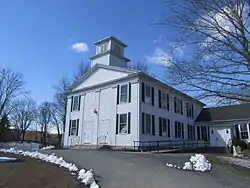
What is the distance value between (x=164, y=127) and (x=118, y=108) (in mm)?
5008

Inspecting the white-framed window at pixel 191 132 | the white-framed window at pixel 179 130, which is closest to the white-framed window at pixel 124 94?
the white-framed window at pixel 179 130

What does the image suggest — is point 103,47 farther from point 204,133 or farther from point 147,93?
point 204,133

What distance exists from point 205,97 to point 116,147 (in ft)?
39.7

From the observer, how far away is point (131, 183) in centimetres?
725

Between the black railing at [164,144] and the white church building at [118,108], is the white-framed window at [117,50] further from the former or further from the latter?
the black railing at [164,144]

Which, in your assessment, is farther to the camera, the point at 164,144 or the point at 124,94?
the point at 164,144

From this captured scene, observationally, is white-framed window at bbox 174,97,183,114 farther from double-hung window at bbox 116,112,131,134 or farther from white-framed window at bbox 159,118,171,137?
double-hung window at bbox 116,112,131,134

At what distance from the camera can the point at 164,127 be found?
931 inches

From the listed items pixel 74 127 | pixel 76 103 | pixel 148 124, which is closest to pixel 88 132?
pixel 74 127

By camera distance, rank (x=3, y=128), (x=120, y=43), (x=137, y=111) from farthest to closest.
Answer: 1. (x=3, y=128)
2. (x=120, y=43)
3. (x=137, y=111)

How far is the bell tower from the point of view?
2542 cm

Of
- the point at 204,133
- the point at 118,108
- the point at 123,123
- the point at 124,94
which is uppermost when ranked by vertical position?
the point at 124,94

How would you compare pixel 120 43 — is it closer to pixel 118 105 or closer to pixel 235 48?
pixel 118 105

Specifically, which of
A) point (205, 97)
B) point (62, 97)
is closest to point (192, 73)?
point (205, 97)
